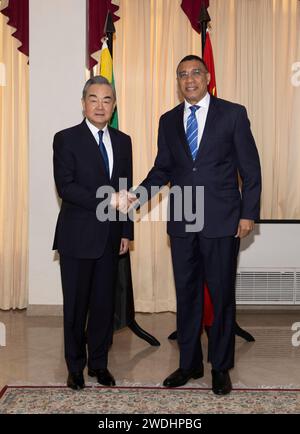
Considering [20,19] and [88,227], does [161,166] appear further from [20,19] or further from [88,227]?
[20,19]

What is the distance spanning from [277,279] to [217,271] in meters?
1.85

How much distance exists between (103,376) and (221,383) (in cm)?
59

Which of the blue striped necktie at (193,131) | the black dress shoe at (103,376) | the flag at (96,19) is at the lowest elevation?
the black dress shoe at (103,376)

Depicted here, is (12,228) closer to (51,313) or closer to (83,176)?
(51,313)

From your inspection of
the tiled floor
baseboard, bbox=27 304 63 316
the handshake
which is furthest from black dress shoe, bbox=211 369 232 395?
baseboard, bbox=27 304 63 316

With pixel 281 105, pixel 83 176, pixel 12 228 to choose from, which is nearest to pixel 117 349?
pixel 83 176

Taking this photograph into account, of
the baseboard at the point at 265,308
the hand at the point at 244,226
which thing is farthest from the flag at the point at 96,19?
the baseboard at the point at 265,308

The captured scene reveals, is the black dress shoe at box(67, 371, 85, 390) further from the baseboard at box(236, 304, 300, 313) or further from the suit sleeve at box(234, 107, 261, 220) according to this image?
the baseboard at box(236, 304, 300, 313)

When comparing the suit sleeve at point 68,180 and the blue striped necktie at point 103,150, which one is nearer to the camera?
the suit sleeve at point 68,180

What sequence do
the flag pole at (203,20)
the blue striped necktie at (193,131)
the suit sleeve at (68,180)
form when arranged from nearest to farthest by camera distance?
1. the suit sleeve at (68,180)
2. the blue striped necktie at (193,131)
3. the flag pole at (203,20)

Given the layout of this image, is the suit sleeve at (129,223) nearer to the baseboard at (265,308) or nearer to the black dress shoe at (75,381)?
the black dress shoe at (75,381)

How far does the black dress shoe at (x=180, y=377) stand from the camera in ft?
8.84

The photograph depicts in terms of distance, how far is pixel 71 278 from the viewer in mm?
2627

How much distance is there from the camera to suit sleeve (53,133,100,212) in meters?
2.53
